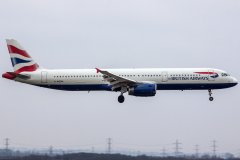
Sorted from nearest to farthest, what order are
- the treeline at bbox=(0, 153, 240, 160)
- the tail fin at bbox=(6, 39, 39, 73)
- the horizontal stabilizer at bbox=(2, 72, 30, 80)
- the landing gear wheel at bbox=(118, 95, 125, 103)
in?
the treeline at bbox=(0, 153, 240, 160) → the landing gear wheel at bbox=(118, 95, 125, 103) → the horizontal stabilizer at bbox=(2, 72, 30, 80) → the tail fin at bbox=(6, 39, 39, 73)

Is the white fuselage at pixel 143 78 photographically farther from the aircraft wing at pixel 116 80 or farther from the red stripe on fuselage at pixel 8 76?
the aircraft wing at pixel 116 80

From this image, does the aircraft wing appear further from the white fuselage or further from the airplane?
the white fuselage

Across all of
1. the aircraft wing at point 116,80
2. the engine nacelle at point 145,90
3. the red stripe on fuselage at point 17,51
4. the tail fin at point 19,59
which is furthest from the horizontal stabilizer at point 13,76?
the engine nacelle at point 145,90

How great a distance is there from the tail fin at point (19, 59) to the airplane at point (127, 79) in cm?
13

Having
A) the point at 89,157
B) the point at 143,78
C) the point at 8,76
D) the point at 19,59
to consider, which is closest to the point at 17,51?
the point at 19,59

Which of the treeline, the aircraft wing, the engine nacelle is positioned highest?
the aircraft wing

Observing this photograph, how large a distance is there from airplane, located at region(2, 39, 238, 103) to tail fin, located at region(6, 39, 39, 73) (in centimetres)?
13

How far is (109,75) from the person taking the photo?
84125 millimetres

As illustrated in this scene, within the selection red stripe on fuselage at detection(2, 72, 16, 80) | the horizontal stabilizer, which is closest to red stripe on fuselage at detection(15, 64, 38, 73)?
the horizontal stabilizer

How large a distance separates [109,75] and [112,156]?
977cm

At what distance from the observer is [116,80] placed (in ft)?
280

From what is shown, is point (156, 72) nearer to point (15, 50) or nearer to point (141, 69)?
point (141, 69)

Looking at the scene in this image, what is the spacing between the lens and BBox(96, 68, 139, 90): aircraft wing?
8375cm

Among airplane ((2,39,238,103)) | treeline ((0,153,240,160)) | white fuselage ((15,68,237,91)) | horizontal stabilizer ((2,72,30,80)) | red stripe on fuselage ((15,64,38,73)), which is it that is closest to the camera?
treeline ((0,153,240,160))
